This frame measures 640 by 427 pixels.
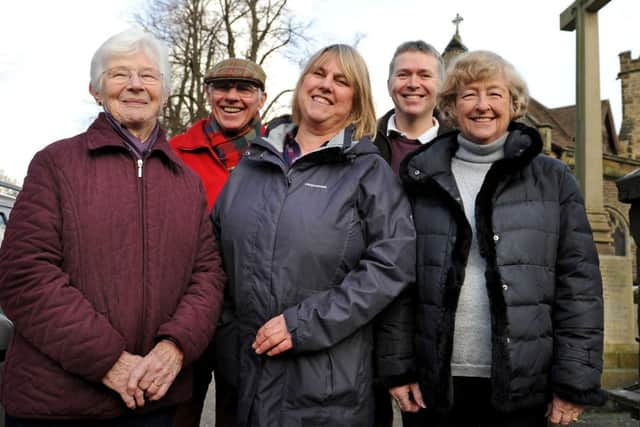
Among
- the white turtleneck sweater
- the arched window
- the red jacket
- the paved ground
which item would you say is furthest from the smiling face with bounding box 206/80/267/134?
the arched window

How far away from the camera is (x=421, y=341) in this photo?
7.82 feet

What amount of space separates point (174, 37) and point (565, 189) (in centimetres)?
1941

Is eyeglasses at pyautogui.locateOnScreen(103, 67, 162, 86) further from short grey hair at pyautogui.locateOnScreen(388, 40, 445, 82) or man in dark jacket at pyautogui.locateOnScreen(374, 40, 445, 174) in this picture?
short grey hair at pyautogui.locateOnScreen(388, 40, 445, 82)

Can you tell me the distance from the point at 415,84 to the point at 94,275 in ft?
6.06

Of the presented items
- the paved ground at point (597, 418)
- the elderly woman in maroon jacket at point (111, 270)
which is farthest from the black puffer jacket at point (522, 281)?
the paved ground at point (597, 418)

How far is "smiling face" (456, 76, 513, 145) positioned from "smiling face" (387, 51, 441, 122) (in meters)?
0.65

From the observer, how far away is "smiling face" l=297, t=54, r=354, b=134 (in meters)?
2.51

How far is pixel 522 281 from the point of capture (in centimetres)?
225

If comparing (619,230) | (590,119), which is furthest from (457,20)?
(590,119)

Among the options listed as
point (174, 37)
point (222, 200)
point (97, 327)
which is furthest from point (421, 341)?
point (174, 37)

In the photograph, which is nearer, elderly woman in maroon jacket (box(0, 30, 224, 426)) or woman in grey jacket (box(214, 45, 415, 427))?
elderly woman in maroon jacket (box(0, 30, 224, 426))

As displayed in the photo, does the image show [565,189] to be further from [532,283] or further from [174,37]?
[174,37]

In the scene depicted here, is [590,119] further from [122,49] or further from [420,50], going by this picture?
[122,49]

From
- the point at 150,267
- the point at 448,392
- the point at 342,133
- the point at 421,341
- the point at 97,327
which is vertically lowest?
the point at 448,392
